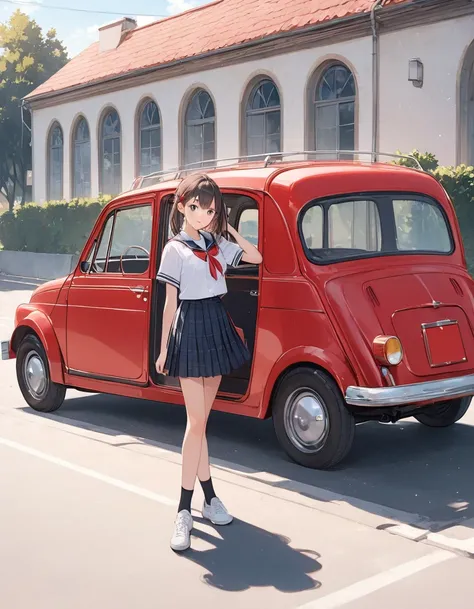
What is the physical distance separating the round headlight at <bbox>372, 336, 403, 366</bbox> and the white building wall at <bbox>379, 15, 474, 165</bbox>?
1680 centimetres

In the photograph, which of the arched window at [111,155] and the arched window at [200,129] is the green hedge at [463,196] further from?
the arched window at [111,155]

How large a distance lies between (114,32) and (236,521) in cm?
3596

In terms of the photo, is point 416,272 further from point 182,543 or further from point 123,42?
point 123,42

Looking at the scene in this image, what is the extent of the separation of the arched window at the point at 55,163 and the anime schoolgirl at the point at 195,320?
3591 centimetres

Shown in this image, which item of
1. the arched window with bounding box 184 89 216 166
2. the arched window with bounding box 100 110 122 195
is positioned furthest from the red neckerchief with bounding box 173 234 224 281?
the arched window with bounding box 100 110 122 195

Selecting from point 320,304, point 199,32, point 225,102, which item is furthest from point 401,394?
point 199,32

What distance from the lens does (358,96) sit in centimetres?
2545

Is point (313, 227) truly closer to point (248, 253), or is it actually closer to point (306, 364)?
point (306, 364)

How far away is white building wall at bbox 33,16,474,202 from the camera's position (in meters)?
23.1

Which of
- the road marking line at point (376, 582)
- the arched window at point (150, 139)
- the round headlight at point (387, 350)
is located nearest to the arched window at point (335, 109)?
the arched window at point (150, 139)

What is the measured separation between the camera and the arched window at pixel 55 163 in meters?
40.9

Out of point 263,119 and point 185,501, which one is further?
point 263,119

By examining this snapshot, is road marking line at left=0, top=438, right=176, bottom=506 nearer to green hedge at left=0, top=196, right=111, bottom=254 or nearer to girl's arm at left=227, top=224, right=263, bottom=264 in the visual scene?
girl's arm at left=227, top=224, right=263, bottom=264

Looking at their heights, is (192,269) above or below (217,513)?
above
